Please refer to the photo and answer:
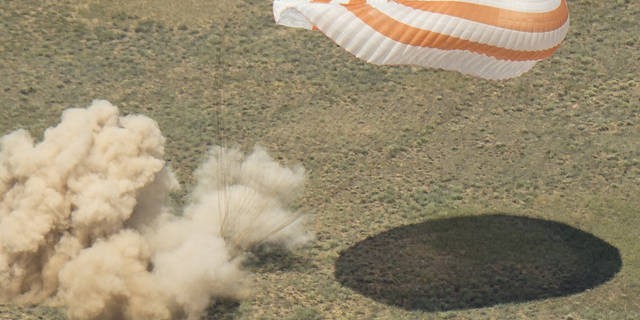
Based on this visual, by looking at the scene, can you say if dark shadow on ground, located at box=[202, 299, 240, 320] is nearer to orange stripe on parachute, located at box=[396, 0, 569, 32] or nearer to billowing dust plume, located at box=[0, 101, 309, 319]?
billowing dust plume, located at box=[0, 101, 309, 319]

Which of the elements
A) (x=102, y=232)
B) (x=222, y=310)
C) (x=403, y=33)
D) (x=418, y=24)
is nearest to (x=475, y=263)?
(x=222, y=310)

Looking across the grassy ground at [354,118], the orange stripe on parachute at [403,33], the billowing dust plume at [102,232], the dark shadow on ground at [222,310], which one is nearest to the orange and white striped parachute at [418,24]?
the orange stripe on parachute at [403,33]

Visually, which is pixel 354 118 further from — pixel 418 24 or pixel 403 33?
pixel 418 24

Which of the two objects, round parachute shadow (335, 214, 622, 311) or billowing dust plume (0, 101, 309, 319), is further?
round parachute shadow (335, 214, 622, 311)

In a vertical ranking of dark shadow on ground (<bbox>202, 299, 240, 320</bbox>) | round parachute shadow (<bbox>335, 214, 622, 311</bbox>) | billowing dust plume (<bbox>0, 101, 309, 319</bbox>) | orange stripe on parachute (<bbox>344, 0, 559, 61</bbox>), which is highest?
orange stripe on parachute (<bbox>344, 0, 559, 61</bbox>)

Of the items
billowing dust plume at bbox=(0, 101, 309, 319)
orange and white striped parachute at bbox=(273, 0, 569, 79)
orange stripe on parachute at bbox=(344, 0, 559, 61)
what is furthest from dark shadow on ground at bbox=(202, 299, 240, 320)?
orange stripe on parachute at bbox=(344, 0, 559, 61)

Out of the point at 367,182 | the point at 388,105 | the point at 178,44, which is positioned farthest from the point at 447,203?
the point at 178,44

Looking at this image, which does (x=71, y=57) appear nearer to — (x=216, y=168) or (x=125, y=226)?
(x=216, y=168)

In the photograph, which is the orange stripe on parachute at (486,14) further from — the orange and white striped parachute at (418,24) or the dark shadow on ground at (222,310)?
the dark shadow on ground at (222,310)
